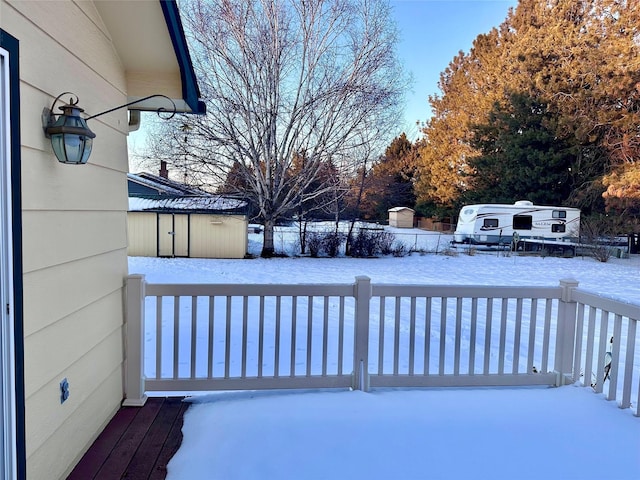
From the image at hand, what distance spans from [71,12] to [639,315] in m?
3.35

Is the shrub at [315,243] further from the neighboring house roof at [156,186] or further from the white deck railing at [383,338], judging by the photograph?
the white deck railing at [383,338]

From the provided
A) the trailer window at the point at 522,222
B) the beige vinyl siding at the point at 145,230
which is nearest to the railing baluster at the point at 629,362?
the beige vinyl siding at the point at 145,230

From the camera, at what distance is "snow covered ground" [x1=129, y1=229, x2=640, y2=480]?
1.93m

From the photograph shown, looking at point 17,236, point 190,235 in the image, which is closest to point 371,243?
point 190,235

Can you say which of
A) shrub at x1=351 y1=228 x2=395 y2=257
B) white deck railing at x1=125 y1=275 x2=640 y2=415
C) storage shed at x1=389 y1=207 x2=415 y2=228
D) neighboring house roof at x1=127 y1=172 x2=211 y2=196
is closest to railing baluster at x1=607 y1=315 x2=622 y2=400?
white deck railing at x1=125 y1=275 x2=640 y2=415

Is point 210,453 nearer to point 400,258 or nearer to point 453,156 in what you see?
point 400,258

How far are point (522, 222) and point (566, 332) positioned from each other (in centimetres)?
1560

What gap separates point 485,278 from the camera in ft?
32.1

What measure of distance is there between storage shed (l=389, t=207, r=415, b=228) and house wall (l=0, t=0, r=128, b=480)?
27.2 meters

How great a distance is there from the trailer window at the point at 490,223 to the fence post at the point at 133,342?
54.4ft

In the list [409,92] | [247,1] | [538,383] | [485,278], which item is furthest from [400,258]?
[538,383]

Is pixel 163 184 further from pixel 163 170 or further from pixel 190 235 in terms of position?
pixel 190 235

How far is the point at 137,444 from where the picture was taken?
7.07 feet

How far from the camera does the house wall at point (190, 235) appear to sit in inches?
505
